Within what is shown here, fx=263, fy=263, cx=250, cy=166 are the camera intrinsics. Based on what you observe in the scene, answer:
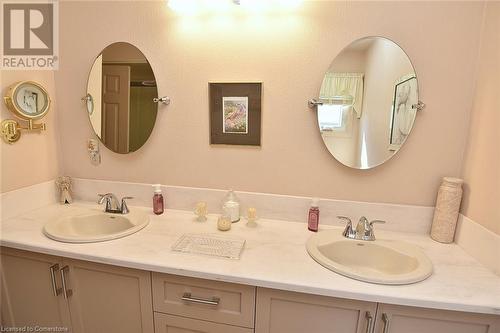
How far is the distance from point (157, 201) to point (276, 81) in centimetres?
91

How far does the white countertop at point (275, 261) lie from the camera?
0.87m

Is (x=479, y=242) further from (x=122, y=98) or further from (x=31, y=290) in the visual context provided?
(x=31, y=290)

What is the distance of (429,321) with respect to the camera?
0.90 metres

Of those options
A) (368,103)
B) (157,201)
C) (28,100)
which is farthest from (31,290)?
(368,103)

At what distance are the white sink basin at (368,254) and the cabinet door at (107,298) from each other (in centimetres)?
73

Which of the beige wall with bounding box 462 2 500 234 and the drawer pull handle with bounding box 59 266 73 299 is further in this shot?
the drawer pull handle with bounding box 59 266 73 299

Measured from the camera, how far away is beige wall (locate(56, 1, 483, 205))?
1187 mm

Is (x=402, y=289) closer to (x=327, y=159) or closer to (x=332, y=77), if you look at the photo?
(x=327, y=159)

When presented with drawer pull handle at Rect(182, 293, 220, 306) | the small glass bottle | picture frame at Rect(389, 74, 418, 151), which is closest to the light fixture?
picture frame at Rect(389, 74, 418, 151)

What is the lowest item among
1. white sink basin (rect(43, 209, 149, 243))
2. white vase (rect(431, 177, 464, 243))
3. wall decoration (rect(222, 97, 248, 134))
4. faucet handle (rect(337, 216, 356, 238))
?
white sink basin (rect(43, 209, 149, 243))

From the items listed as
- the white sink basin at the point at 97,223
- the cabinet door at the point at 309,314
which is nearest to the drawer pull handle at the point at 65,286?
the white sink basin at the point at 97,223

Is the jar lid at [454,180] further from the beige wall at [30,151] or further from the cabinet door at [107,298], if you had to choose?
the beige wall at [30,151]

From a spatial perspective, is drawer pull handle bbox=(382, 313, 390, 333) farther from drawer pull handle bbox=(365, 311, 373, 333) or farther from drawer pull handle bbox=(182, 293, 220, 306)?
drawer pull handle bbox=(182, 293, 220, 306)

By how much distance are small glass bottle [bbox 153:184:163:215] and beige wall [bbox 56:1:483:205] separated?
0.26ft
